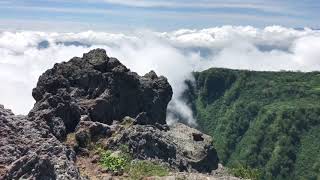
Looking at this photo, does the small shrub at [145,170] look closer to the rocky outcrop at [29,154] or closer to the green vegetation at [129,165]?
the green vegetation at [129,165]

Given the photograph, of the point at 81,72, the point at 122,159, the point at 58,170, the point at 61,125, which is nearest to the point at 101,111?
the point at 81,72

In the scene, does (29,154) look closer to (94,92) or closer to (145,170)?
(145,170)

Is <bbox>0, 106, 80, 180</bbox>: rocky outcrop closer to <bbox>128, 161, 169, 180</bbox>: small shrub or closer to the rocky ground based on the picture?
the rocky ground

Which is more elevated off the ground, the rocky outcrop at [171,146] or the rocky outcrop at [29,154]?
the rocky outcrop at [29,154]

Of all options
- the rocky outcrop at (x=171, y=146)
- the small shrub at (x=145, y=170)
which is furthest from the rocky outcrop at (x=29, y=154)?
the rocky outcrop at (x=171, y=146)

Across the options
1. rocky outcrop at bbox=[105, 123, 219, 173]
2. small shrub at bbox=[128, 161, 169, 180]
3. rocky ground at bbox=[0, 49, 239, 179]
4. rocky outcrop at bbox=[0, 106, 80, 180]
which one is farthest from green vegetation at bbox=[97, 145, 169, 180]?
rocky outcrop at bbox=[0, 106, 80, 180]

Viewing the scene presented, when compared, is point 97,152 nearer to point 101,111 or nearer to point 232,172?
point 101,111

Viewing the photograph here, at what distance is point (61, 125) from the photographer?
3848 inches

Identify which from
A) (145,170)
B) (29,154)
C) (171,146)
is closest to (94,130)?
(171,146)

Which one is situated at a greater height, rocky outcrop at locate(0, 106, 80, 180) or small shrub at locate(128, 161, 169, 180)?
rocky outcrop at locate(0, 106, 80, 180)

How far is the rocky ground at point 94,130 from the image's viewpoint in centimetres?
6419

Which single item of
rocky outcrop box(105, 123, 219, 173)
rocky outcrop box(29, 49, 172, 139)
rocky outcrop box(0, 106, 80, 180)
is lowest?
rocky outcrop box(105, 123, 219, 173)

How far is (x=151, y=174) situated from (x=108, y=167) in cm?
752

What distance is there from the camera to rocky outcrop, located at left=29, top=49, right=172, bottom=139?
4096 inches
